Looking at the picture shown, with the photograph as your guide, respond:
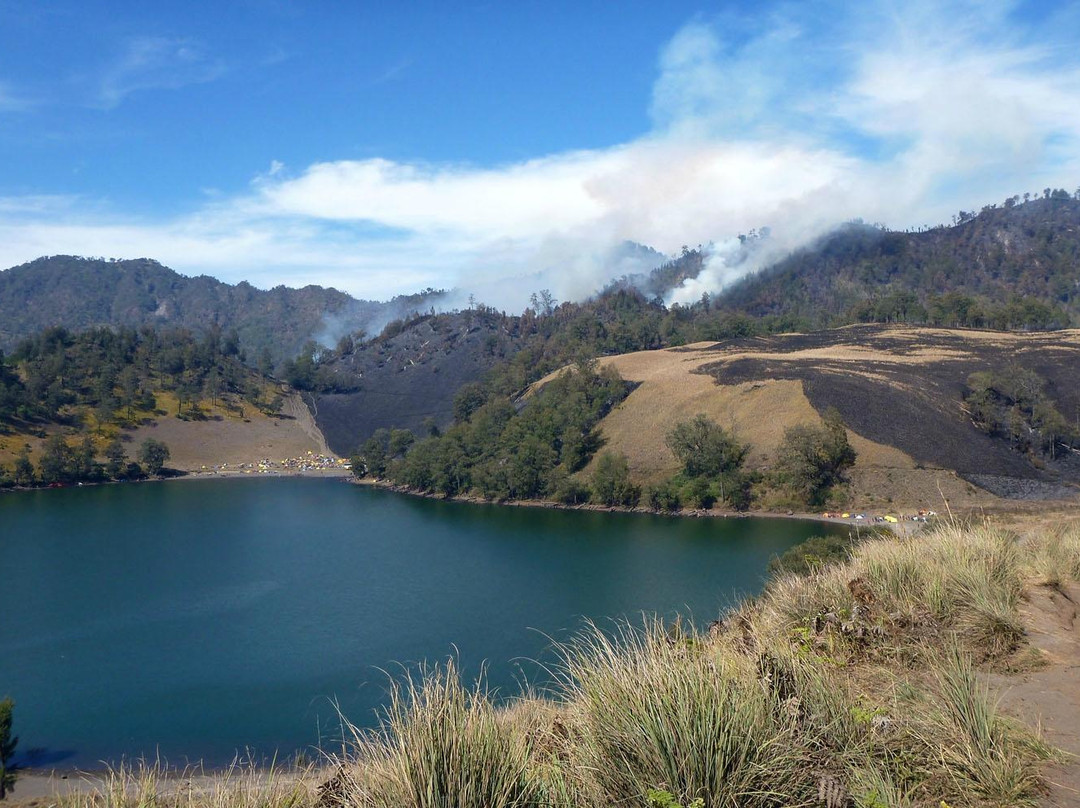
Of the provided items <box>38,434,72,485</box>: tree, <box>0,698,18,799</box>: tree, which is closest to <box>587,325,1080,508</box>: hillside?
<box>0,698,18,799</box>: tree

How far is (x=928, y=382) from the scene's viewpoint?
50.8 meters

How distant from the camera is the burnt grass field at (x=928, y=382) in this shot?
41938 millimetres

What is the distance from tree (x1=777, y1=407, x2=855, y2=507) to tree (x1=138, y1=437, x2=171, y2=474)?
172 ft

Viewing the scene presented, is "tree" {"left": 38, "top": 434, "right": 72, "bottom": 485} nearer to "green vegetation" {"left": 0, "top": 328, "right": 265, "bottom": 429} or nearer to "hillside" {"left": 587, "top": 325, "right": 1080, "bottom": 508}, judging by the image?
"green vegetation" {"left": 0, "top": 328, "right": 265, "bottom": 429}

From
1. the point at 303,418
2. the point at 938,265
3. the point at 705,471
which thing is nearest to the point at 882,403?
the point at 705,471

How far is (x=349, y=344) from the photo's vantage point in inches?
4385

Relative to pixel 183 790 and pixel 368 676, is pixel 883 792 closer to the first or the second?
pixel 183 790

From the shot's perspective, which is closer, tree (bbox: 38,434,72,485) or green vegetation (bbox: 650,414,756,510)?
green vegetation (bbox: 650,414,756,510)

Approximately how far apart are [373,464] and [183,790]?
62990 mm

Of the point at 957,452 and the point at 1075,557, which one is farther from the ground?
the point at 1075,557

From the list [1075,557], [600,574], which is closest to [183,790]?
[1075,557]

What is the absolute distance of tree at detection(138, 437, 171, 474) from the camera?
2638 inches

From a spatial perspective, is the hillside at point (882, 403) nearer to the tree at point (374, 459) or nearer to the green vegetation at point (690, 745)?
the tree at point (374, 459)

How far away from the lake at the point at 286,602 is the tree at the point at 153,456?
61.2 ft
